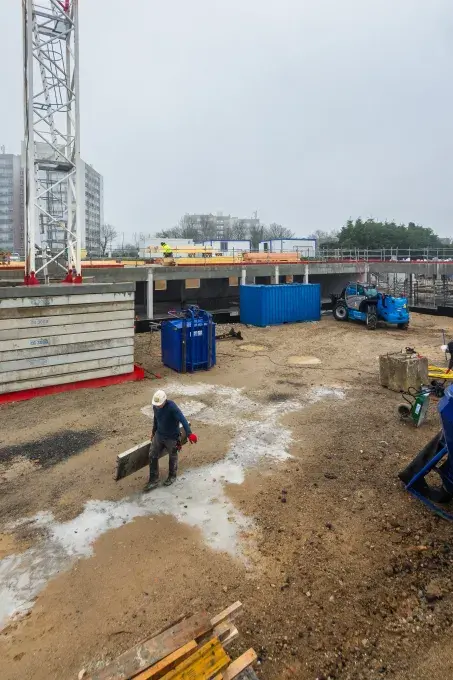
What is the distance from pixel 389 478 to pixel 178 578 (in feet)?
12.2

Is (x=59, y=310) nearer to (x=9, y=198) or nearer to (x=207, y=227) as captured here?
(x=9, y=198)

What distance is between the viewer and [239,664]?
3463 millimetres

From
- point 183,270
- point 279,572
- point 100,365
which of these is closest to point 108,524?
point 279,572

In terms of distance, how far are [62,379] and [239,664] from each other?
930 cm

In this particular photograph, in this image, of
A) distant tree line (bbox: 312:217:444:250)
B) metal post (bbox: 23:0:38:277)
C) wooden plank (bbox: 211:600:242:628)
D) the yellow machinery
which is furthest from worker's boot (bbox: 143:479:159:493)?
distant tree line (bbox: 312:217:444:250)

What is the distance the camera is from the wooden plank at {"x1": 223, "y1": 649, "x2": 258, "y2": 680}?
338 cm

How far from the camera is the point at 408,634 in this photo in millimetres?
4043

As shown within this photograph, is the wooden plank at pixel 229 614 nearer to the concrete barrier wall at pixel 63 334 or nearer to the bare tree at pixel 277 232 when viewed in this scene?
the concrete barrier wall at pixel 63 334

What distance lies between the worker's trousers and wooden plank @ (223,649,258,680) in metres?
3.38

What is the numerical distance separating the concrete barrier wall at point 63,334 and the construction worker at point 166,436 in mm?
5702

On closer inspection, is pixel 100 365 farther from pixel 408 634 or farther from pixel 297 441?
pixel 408 634

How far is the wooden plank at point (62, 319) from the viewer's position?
1058 cm

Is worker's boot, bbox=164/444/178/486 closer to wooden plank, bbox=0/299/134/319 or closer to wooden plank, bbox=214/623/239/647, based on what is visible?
wooden plank, bbox=214/623/239/647

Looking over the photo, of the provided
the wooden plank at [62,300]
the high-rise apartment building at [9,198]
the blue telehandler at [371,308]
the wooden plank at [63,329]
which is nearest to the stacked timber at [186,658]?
the wooden plank at [63,329]
